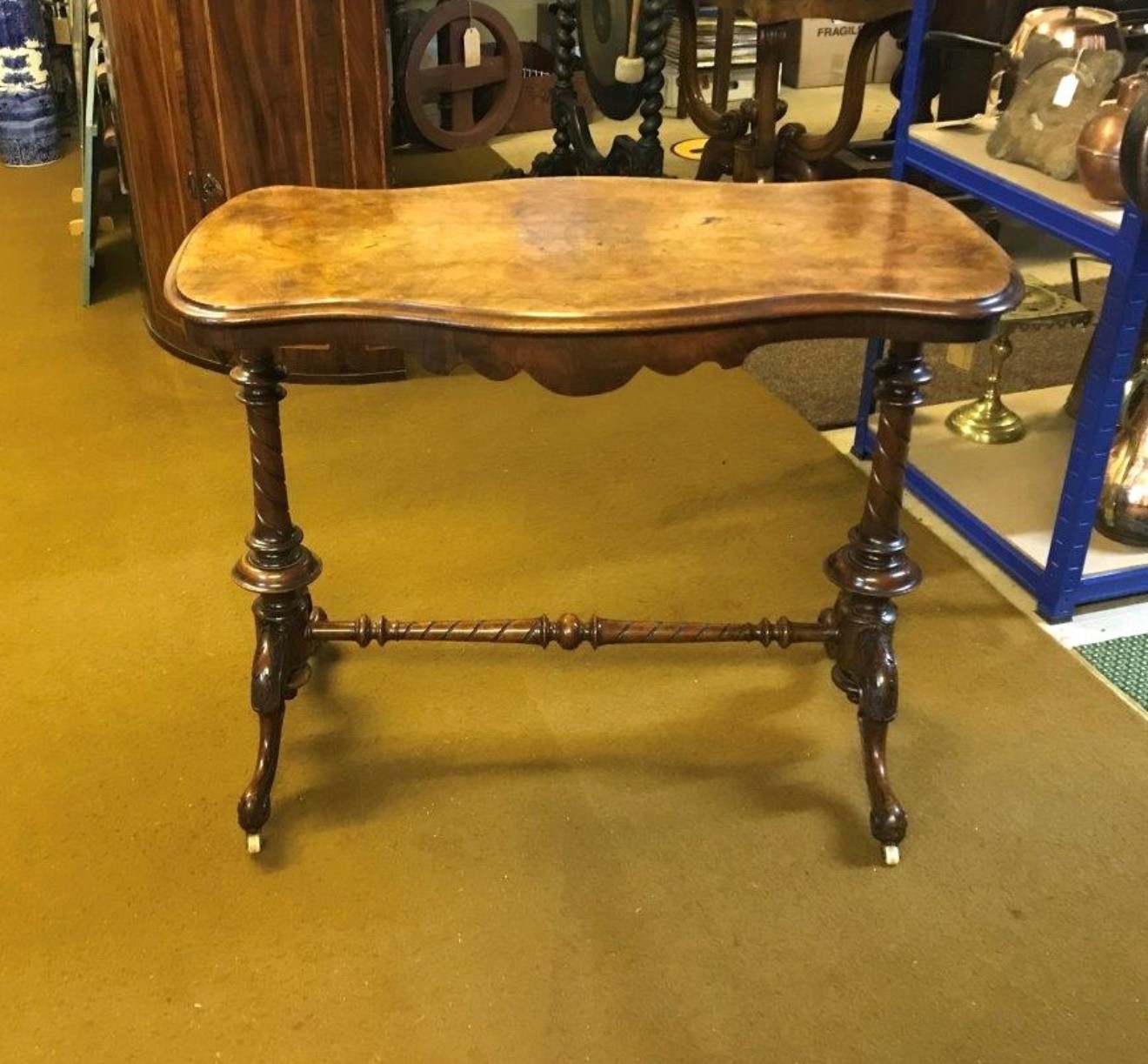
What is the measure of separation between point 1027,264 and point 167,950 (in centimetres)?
276

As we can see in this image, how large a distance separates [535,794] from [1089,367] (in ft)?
3.22

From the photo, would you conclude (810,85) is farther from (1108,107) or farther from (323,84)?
(1108,107)

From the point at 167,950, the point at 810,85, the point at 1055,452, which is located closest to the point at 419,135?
the point at 810,85

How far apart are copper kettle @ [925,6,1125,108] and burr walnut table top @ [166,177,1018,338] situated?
60 centimetres

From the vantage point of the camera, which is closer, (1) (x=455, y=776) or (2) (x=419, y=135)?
(1) (x=455, y=776)

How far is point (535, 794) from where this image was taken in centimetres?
162

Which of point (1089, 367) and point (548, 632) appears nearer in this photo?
point (548, 632)

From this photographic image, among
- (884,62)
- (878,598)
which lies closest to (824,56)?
(884,62)

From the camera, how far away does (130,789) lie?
1.62 meters

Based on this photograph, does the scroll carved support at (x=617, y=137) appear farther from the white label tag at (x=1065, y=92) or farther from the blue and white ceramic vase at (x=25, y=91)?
the blue and white ceramic vase at (x=25, y=91)

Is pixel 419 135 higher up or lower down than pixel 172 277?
lower down

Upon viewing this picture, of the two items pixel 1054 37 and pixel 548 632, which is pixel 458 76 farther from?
pixel 548 632

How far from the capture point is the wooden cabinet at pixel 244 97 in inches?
93.3

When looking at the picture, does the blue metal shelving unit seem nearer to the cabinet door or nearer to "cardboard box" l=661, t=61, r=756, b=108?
the cabinet door
